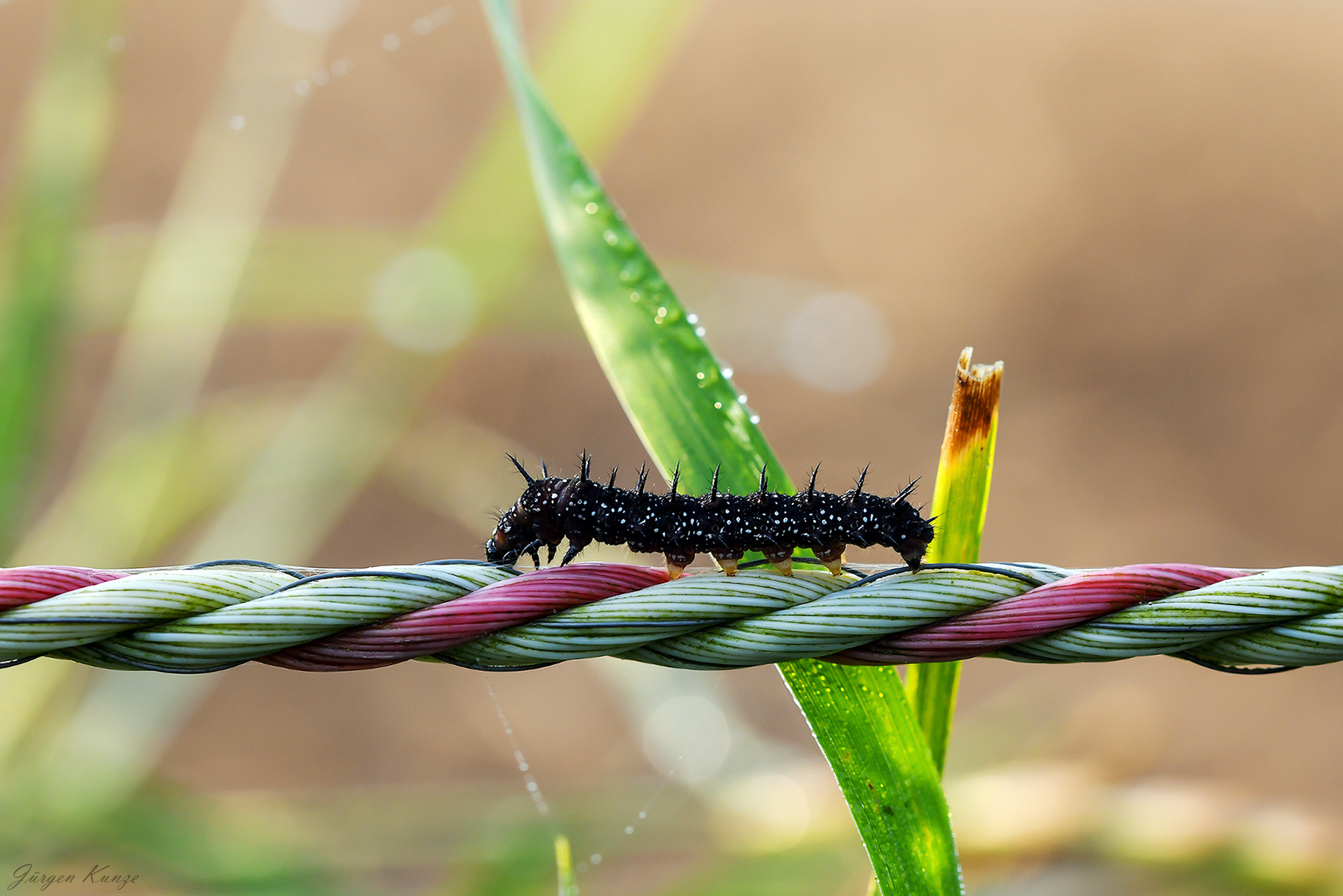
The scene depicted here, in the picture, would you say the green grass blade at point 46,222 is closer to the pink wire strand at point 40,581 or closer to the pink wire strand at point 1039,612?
the pink wire strand at point 40,581

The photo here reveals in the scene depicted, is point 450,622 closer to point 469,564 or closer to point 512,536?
point 469,564

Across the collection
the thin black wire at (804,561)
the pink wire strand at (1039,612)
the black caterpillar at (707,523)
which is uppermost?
the black caterpillar at (707,523)

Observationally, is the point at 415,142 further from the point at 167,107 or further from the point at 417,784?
the point at 417,784

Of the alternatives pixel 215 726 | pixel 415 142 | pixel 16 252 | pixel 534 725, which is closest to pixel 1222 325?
pixel 534 725

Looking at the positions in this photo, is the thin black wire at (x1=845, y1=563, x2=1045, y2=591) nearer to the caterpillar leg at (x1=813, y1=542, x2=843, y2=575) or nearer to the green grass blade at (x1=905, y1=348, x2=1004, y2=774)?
the green grass blade at (x1=905, y1=348, x2=1004, y2=774)
